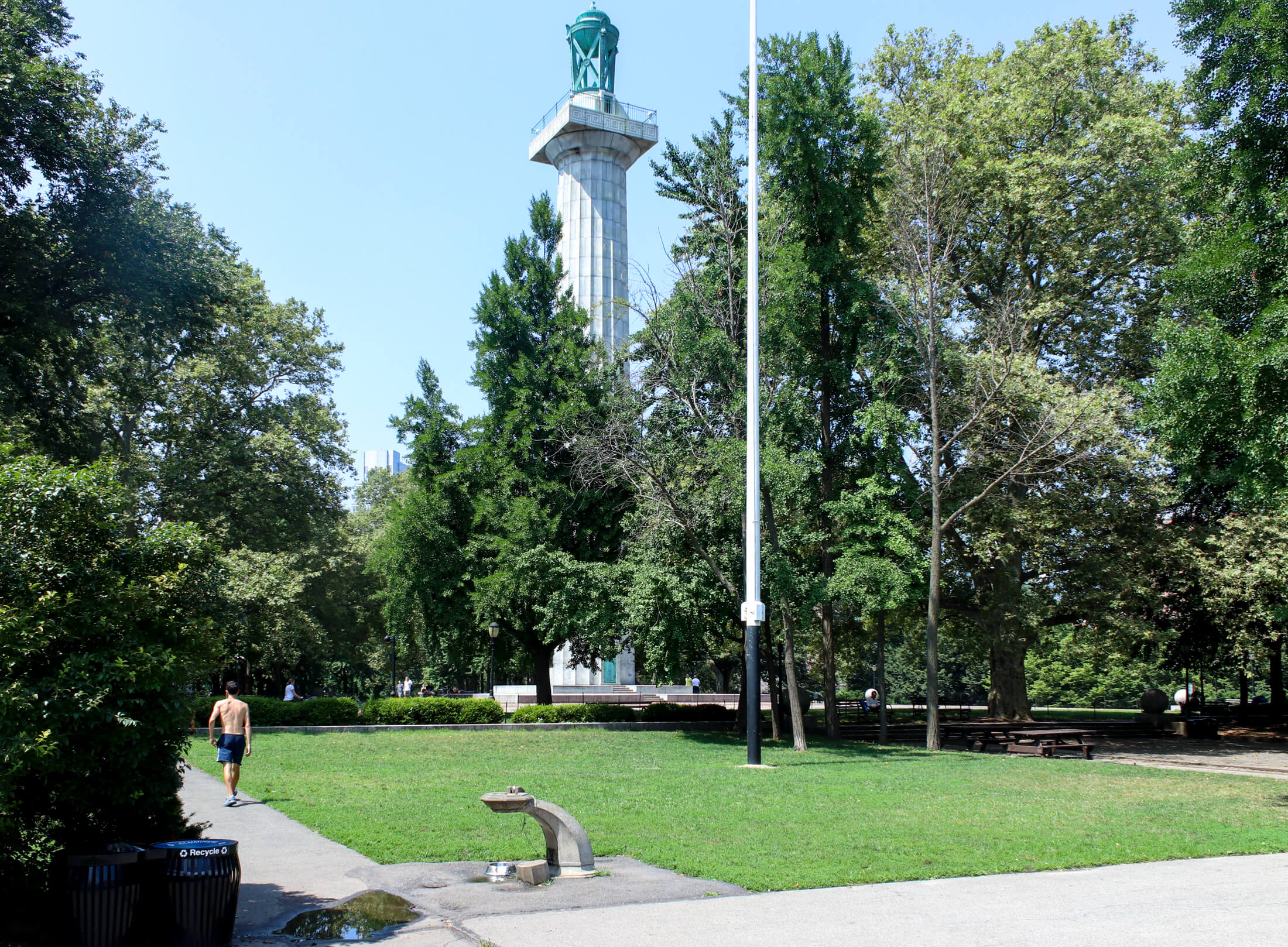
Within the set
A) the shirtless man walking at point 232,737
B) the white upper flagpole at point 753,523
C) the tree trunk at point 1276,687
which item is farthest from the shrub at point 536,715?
the tree trunk at point 1276,687

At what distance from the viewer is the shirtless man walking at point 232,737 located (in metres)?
12.2

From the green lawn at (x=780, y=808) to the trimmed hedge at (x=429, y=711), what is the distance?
4.27m

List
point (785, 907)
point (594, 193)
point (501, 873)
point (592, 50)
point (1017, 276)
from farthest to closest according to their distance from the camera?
point (592, 50)
point (594, 193)
point (1017, 276)
point (501, 873)
point (785, 907)

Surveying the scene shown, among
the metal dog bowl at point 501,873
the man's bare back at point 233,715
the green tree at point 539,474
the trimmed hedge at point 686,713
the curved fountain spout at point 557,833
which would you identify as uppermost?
the green tree at point 539,474

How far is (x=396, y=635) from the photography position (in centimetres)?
3138

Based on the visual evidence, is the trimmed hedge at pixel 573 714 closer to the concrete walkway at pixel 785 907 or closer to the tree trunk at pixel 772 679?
the tree trunk at pixel 772 679

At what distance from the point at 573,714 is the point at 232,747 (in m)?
16.7

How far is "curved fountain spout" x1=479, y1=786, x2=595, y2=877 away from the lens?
26.3ft

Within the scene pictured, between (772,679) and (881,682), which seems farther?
(772,679)

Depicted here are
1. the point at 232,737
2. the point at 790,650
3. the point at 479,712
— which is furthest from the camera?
the point at 479,712

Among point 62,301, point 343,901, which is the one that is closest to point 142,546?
point 343,901

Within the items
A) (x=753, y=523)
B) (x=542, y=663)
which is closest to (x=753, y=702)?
(x=753, y=523)

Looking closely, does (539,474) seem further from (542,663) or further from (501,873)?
(501,873)

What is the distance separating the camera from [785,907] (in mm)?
7078
